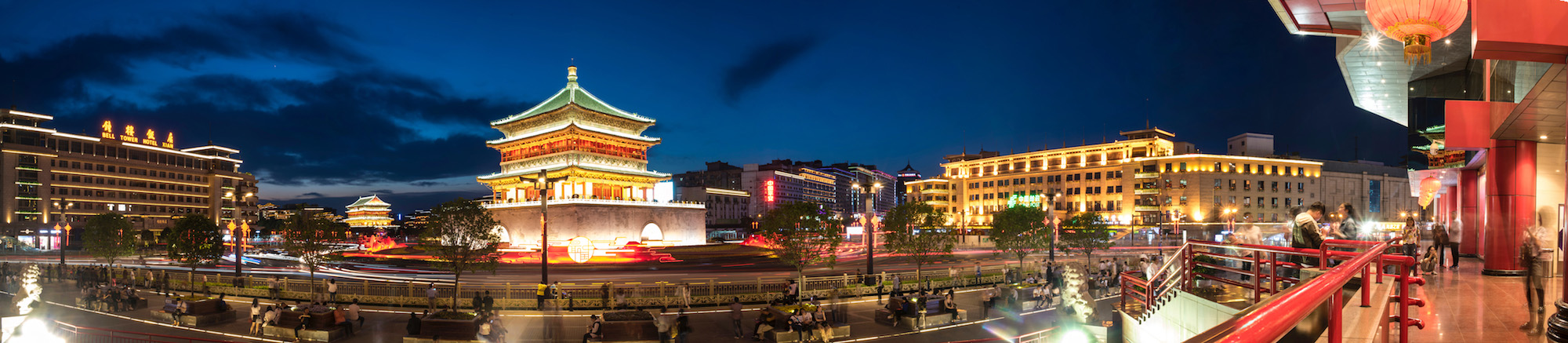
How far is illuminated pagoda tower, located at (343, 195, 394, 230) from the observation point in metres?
123

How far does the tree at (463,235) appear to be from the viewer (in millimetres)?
25203

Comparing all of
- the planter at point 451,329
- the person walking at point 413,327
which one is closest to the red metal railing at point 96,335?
the person walking at point 413,327

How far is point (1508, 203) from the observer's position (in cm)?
1573

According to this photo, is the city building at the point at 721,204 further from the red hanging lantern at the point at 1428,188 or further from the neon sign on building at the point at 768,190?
the red hanging lantern at the point at 1428,188

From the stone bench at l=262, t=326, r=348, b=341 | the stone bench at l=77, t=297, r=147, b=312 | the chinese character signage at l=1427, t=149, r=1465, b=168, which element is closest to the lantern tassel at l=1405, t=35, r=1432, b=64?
the stone bench at l=262, t=326, r=348, b=341

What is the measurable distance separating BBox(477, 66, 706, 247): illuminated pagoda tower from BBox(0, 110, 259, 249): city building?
27.9m

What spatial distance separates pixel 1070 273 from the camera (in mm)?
21766

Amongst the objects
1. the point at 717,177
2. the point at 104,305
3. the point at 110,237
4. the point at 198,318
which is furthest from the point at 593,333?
the point at 717,177

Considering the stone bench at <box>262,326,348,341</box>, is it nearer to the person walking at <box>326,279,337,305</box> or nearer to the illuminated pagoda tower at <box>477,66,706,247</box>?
the person walking at <box>326,279,337,305</box>

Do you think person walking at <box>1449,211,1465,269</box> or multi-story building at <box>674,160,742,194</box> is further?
multi-story building at <box>674,160,742,194</box>

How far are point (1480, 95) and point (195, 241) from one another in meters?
52.3

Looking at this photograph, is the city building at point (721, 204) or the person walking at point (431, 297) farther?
the city building at point (721, 204)

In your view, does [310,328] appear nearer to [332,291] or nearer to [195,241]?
[332,291]

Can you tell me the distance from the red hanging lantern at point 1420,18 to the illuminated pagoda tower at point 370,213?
134 metres
